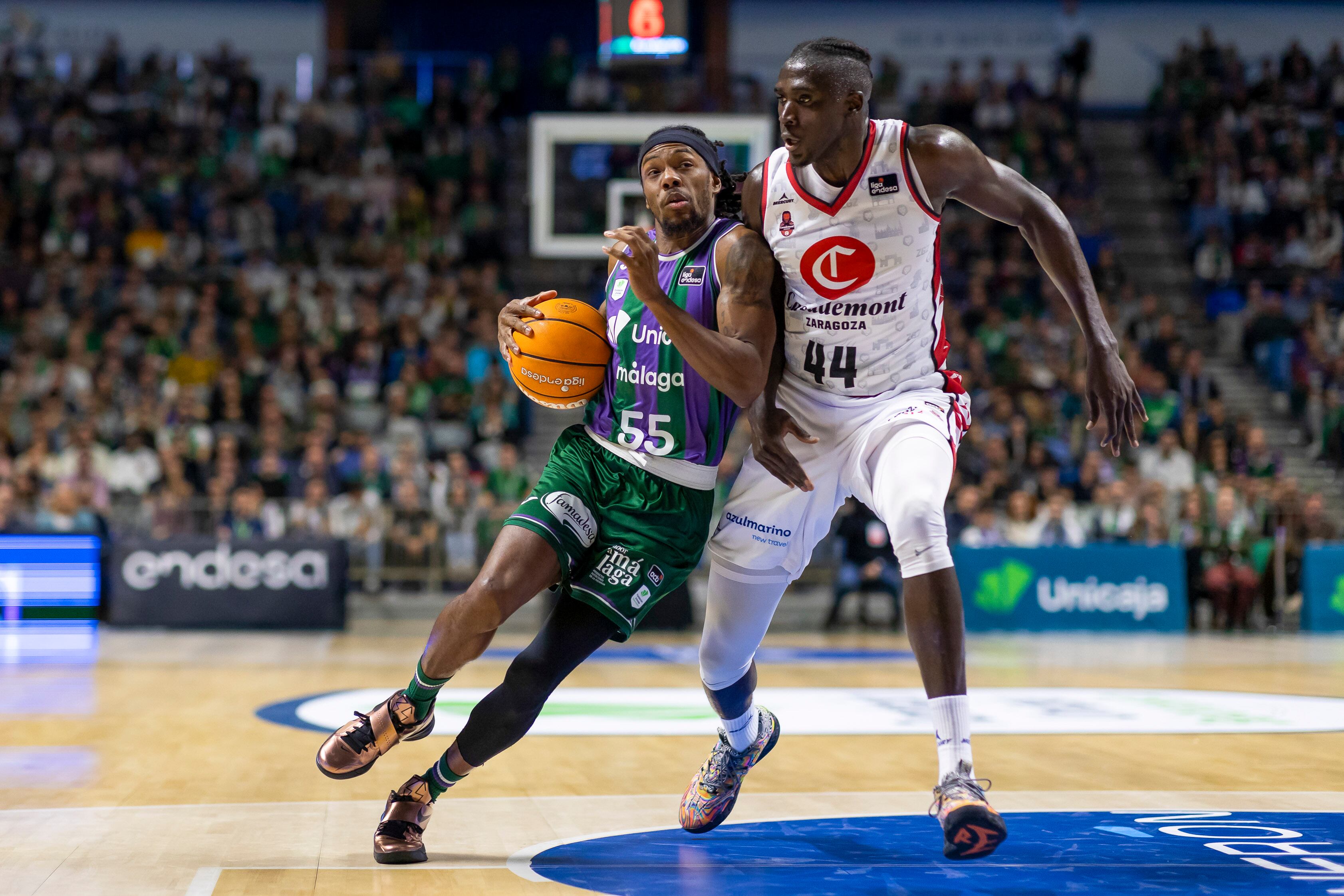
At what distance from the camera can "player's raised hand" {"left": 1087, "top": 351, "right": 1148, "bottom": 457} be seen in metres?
3.94

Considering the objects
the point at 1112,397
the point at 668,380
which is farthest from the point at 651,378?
the point at 1112,397

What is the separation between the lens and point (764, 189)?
14.0 feet

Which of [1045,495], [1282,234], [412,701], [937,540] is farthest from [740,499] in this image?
[1282,234]

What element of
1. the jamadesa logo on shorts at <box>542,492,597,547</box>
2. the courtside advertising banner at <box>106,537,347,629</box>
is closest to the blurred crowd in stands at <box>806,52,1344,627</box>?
the courtside advertising banner at <box>106,537,347,629</box>

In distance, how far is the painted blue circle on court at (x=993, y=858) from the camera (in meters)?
3.52

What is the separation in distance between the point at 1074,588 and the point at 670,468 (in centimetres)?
987

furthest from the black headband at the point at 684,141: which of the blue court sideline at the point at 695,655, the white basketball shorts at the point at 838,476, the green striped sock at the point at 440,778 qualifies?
the blue court sideline at the point at 695,655

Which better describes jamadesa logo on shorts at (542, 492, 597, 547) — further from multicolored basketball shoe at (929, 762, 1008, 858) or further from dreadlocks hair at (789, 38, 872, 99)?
dreadlocks hair at (789, 38, 872, 99)

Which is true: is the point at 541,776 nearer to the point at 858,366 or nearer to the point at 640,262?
the point at 858,366

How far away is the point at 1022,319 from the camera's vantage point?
17.5 metres

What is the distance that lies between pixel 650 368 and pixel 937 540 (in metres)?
1.02

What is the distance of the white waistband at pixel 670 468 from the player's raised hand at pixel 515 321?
43 centimetres

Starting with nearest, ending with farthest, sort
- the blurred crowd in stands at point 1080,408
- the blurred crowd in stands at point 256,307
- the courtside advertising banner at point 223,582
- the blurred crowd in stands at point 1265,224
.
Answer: the courtside advertising banner at point 223,582, the blurred crowd in stands at point 256,307, the blurred crowd in stands at point 1080,408, the blurred crowd in stands at point 1265,224

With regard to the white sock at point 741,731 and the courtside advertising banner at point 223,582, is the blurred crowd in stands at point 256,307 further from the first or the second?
the white sock at point 741,731
